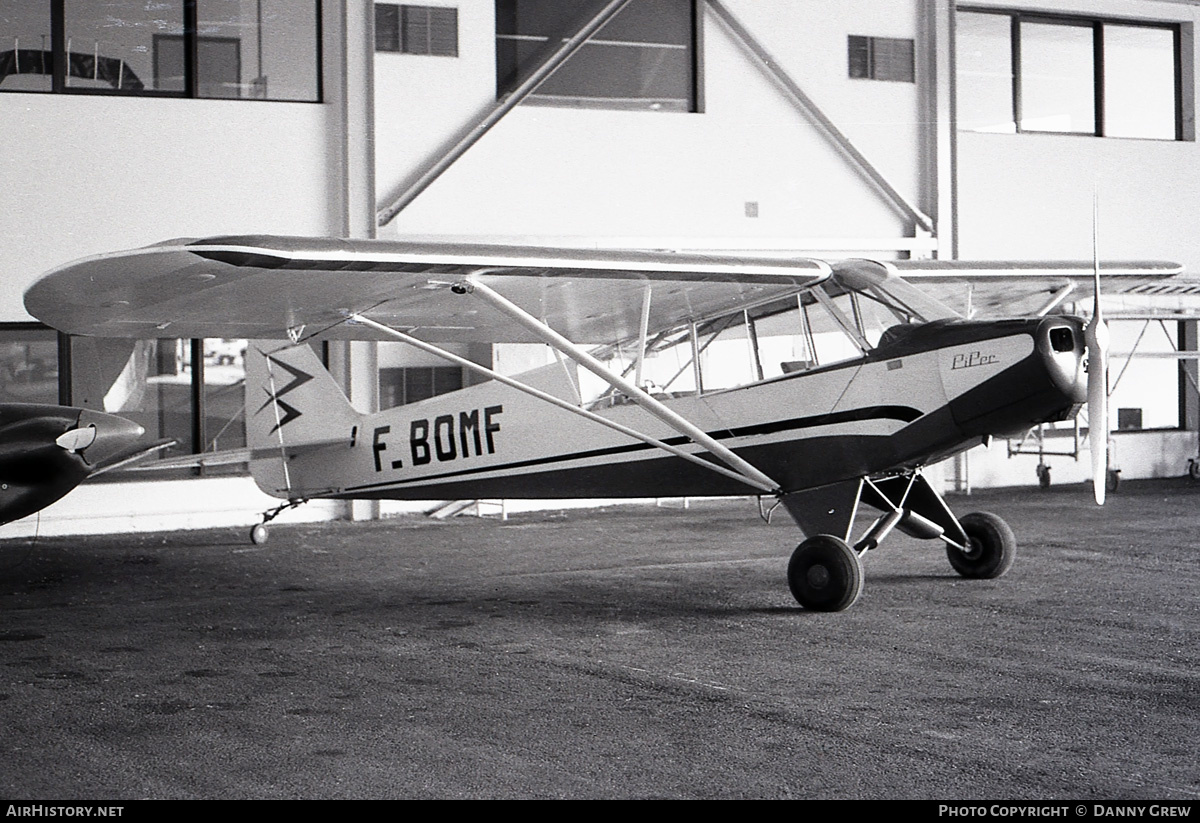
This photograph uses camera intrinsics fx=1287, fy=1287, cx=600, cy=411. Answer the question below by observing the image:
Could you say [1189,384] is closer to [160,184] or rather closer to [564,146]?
[564,146]

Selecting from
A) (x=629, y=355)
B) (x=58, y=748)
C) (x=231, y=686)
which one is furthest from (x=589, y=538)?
(x=58, y=748)

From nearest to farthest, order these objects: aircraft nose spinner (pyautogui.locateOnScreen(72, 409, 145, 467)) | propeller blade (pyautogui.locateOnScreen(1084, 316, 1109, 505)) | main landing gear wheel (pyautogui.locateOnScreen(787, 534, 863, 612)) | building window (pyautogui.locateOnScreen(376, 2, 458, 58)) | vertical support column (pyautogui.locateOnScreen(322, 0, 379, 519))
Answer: propeller blade (pyautogui.locateOnScreen(1084, 316, 1109, 505)) → main landing gear wheel (pyautogui.locateOnScreen(787, 534, 863, 612)) → aircraft nose spinner (pyautogui.locateOnScreen(72, 409, 145, 467)) → vertical support column (pyautogui.locateOnScreen(322, 0, 379, 519)) → building window (pyautogui.locateOnScreen(376, 2, 458, 58))

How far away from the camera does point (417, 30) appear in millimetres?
13648

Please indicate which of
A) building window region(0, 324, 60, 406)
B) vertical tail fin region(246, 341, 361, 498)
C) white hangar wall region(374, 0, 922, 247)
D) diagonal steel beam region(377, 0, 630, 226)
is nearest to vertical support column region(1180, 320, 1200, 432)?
white hangar wall region(374, 0, 922, 247)

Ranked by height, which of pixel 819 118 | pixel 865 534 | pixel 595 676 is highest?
pixel 819 118

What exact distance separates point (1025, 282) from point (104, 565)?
298 inches

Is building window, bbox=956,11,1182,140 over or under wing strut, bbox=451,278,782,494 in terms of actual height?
over

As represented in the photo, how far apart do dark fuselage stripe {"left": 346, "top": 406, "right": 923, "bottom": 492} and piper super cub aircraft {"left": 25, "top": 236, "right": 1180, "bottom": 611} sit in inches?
0.5

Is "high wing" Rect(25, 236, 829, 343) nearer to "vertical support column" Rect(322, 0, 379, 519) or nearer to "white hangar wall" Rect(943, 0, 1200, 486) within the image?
"vertical support column" Rect(322, 0, 379, 519)

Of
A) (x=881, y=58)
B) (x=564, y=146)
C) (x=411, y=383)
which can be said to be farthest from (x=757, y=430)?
(x=881, y=58)

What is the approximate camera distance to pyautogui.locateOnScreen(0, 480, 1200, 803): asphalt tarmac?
4.36 meters

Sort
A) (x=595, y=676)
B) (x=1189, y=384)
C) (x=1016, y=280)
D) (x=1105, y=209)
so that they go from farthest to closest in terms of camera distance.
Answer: (x=1189, y=384) < (x=1105, y=209) < (x=1016, y=280) < (x=595, y=676)

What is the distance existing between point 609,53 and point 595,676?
10.1 metres
